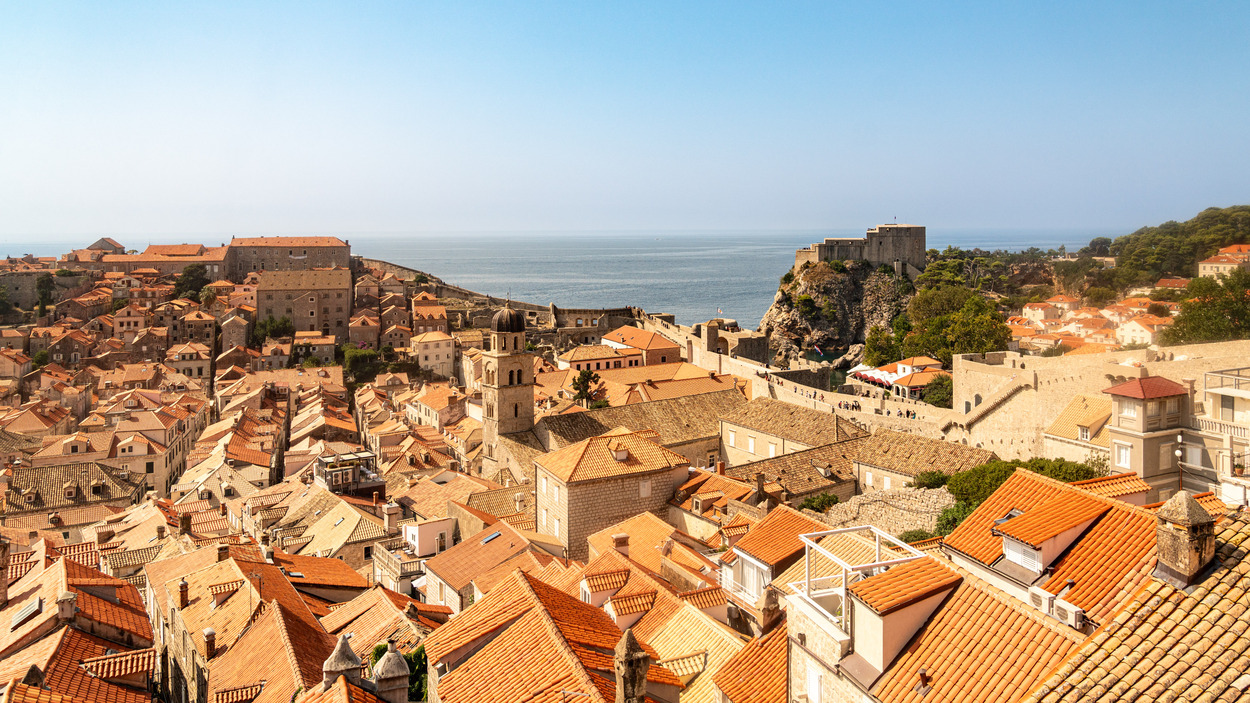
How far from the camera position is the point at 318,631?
1376cm

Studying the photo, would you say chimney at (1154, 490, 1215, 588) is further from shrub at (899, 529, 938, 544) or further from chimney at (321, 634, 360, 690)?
shrub at (899, 529, 938, 544)

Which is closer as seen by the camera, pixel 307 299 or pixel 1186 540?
pixel 1186 540

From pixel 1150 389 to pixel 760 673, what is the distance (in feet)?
39.9

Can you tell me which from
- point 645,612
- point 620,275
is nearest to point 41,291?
point 645,612

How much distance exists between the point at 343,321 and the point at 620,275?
114 metres

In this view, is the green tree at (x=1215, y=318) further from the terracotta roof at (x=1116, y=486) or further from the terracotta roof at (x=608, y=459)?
the terracotta roof at (x=1116, y=486)

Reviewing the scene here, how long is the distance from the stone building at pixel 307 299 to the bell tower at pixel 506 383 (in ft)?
157

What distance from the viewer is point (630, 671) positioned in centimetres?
711

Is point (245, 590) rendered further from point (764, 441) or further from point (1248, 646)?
point (764, 441)

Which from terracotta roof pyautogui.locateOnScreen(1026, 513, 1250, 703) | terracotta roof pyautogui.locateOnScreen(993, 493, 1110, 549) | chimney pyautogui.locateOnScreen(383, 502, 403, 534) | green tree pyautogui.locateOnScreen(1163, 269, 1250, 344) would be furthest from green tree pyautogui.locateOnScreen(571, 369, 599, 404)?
terracotta roof pyautogui.locateOnScreen(1026, 513, 1250, 703)

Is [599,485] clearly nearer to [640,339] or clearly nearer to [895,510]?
[895,510]

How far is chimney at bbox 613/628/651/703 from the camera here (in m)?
7.09

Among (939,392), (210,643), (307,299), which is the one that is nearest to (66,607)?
(210,643)

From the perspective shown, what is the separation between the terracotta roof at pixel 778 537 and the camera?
11.4 m
